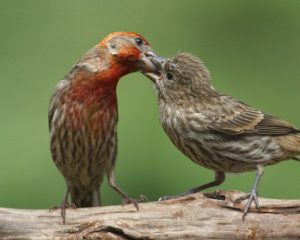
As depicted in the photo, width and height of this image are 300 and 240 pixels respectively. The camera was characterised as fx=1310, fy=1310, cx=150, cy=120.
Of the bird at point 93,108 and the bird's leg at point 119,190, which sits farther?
the bird at point 93,108

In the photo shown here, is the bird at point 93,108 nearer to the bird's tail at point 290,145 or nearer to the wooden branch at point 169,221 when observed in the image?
the wooden branch at point 169,221

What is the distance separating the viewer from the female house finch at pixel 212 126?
9.02 m

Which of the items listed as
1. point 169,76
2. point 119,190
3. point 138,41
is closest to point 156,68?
point 169,76

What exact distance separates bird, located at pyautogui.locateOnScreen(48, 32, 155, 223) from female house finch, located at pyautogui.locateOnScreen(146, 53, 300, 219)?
0.91 feet

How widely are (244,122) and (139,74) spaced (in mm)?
1767

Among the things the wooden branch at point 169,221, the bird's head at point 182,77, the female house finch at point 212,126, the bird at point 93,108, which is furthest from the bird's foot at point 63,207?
the bird's head at point 182,77

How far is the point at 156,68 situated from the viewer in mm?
9250

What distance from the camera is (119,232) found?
820cm

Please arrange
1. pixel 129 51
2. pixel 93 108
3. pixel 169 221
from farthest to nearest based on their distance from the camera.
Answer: pixel 93 108, pixel 129 51, pixel 169 221

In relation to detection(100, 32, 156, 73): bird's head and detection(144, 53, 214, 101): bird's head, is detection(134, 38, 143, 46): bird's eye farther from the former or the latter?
detection(144, 53, 214, 101): bird's head

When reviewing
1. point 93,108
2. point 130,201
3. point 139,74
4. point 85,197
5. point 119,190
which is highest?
point 139,74

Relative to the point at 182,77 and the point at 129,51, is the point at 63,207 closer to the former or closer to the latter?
the point at 129,51

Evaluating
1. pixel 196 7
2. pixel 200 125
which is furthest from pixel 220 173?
pixel 196 7

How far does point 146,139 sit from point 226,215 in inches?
76.9
